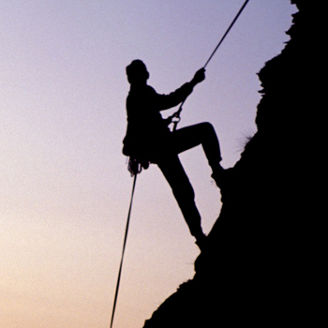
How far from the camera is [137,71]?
10.4m

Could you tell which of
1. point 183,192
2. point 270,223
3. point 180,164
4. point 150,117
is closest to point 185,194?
point 183,192

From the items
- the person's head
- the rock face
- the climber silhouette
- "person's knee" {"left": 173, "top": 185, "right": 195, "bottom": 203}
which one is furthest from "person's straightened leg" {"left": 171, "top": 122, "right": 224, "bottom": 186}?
the person's head

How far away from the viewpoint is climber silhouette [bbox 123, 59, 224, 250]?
9891 mm

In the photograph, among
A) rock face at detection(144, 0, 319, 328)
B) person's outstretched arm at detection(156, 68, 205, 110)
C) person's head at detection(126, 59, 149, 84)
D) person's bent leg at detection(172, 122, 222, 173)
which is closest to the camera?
rock face at detection(144, 0, 319, 328)

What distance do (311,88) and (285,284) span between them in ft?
10.0

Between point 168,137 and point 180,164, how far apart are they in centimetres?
54

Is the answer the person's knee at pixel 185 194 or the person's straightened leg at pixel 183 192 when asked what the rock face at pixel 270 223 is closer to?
the person's straightened leg at pixel 183 192

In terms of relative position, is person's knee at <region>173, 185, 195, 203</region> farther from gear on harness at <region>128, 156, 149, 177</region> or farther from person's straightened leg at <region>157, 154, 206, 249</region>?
gear on harness at <region>128, 156, 149, 177</region>

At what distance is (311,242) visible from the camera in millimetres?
7285

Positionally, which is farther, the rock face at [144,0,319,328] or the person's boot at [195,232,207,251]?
the person's boot at [195,232,207,251]

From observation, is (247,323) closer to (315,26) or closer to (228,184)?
(228,184)

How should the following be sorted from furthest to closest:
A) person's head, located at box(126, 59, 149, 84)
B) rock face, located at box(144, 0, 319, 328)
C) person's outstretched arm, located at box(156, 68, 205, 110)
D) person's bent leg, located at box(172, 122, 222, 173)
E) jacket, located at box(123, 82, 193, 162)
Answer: person's head, located at box(126, 59, 149, 84) < jacket, located at box(123, 82, 193, 162) < person's outstretched arm, located at box(156, 68, 205, 110) < person's bent leg, located at box(172, 122, 222, 173) < rock face, located at box(144, 0, 319, 328)

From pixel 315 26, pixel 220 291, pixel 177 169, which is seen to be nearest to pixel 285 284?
pixel 220 291

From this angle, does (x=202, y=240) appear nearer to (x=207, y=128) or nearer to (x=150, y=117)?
(x=207, y=128)
